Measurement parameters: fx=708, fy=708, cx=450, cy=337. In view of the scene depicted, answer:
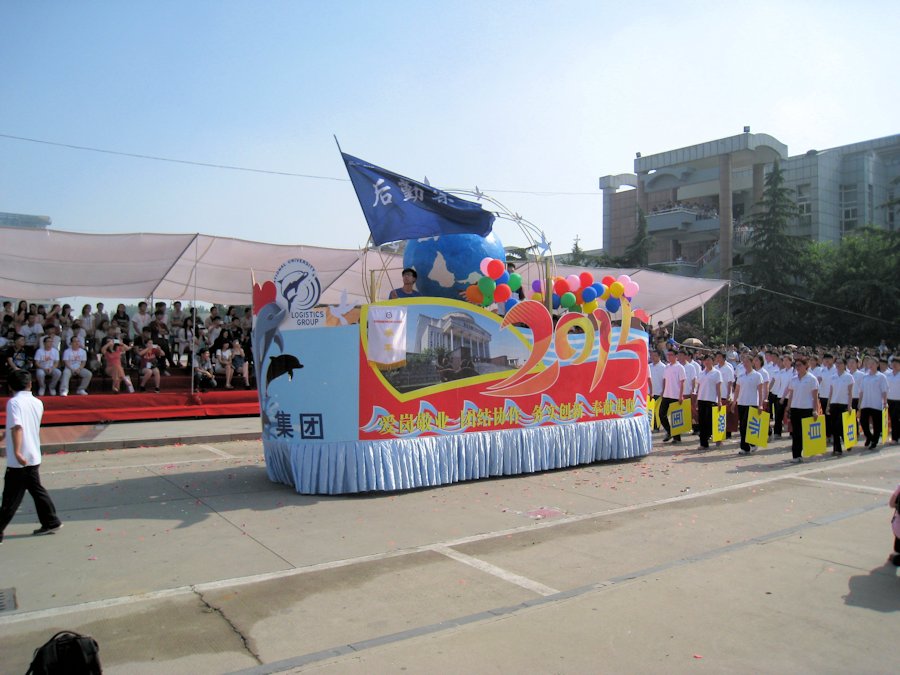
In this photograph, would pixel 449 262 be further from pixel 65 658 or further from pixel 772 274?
pixel 772 274

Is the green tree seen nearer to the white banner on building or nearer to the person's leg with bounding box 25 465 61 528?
the white banner on building

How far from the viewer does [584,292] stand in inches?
433

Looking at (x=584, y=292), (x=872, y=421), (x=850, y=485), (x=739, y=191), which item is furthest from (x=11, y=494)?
(x=739, y=191)

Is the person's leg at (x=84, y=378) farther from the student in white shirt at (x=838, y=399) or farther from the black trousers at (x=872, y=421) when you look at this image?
the black trousers at (x=872, y=421)

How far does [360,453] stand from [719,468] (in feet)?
19.3

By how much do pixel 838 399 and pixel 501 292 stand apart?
24.3ft

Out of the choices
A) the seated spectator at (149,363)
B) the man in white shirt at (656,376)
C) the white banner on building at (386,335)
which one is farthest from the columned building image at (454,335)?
the seated spectator at (149,363)

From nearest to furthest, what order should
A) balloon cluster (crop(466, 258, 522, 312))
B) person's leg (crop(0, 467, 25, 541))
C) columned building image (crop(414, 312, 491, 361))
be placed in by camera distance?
person's leg (crop(0, 467, 25, 541)) → columned building image (crop(414, 312, 491, 361)) → balloon cluster (crop(466, 258, 522, 312))

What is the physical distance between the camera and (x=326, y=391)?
8.61m

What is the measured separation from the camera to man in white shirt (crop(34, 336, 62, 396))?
49.9 ft

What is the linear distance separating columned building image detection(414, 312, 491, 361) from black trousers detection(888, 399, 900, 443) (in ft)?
29.6

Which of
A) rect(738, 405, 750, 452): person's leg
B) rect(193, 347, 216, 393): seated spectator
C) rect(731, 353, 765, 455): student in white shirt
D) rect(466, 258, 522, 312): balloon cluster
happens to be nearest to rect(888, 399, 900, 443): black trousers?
rect(731, 353, 765, 455): student in white shirt

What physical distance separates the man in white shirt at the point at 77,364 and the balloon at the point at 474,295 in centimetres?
1032

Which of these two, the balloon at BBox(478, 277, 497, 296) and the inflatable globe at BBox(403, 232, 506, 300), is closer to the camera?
the balloon at BBox(478, 277, 497, 296)
